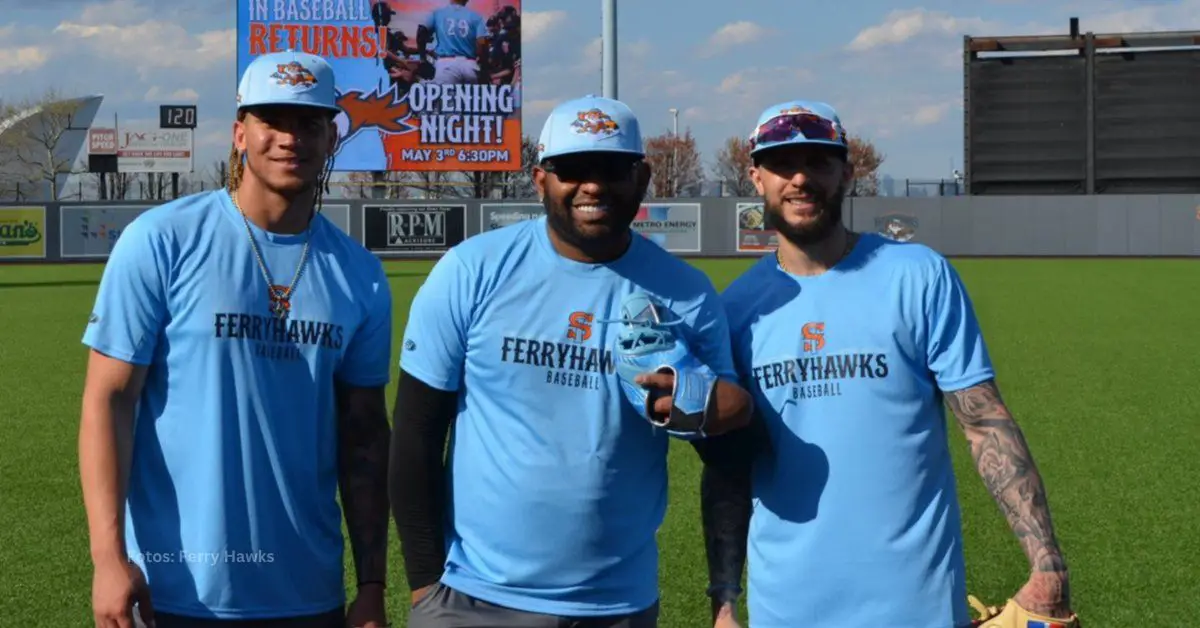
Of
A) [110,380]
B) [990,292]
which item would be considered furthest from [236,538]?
[990,292]

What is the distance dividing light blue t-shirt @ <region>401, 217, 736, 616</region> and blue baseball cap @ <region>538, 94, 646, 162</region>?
0.24 m

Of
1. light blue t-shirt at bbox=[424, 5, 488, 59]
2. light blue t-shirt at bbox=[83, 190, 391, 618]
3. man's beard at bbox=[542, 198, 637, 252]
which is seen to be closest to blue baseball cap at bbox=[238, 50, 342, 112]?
light blue t-shirt at bbox=[83, 190, 391, 618]

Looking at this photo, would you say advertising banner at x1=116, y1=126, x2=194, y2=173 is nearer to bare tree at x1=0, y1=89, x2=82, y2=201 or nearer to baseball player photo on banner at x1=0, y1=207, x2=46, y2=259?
bare tree at x1=0, y1=89, x2=82, y2=201

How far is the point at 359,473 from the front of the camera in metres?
3.74

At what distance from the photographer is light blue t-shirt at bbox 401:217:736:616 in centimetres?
346

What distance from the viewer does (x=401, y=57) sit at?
38656 millimetres

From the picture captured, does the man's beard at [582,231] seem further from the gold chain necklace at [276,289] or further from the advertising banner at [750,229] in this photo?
the advertising banner at [750,229]

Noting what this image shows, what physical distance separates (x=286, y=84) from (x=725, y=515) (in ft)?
4.88

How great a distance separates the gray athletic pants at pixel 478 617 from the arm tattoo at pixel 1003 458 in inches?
36.1

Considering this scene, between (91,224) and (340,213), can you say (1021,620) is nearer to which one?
(340,213)

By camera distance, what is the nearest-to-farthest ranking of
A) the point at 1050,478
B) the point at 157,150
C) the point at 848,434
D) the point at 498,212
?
the point at 848,434 → the point at 1050,478 → the point at 498,212 → the point at 157,150

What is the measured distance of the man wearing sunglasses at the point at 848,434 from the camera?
139 inches

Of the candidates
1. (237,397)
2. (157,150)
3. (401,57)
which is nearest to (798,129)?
(237,397)

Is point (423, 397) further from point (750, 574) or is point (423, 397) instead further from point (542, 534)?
point (750, 574)
